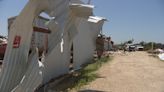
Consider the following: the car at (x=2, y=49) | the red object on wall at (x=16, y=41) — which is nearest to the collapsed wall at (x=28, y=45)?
the red object on wall at (x=16, y=41)

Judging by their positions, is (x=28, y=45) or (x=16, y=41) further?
(x=16, y=41)

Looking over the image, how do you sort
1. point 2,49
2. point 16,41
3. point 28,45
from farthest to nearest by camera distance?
point 2,49, point 16,41, point 28,45

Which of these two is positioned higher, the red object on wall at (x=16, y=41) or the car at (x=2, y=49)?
the red object on wall at (x=16, y=41)

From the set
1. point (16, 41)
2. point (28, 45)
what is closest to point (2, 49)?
point (16, 41)

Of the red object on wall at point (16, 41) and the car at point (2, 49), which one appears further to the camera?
the car at point (2, 49)

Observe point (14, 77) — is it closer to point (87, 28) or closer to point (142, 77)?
point (142, 77)

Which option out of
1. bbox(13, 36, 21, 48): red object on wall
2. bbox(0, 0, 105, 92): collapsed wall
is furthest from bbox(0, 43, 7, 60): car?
bbox(13, 36, 21, 48): red object on wall

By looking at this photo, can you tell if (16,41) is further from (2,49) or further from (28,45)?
(2,49)

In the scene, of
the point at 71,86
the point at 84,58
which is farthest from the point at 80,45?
the point at 71,86

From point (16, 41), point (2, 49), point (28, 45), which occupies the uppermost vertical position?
point (16, 41)

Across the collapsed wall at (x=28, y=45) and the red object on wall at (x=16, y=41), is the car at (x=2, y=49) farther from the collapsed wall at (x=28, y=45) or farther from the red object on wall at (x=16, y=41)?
the red object on wall at (x=16, y=41)

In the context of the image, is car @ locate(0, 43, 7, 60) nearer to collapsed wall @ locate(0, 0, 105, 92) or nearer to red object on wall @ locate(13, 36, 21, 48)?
collapsed wall @ locate(0, 0, 105, 92)

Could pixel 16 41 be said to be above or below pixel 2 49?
above

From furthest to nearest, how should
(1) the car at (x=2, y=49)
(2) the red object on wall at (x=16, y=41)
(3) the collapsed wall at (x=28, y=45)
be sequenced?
(1) the car at (x=2, y=49) < (2) the red object on wall at (x=16, y=41) < (3) the collapsed wall at (x=28, y=45)
